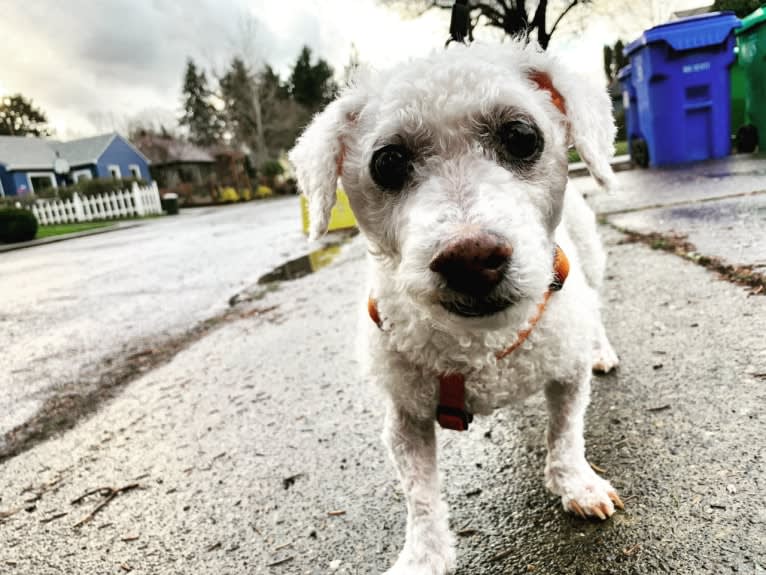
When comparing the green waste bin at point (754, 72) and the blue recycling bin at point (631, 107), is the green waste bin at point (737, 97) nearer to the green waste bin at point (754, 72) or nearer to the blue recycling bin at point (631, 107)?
the green waste bin at point (754, 72)

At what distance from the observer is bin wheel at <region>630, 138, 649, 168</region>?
1016 centimetres

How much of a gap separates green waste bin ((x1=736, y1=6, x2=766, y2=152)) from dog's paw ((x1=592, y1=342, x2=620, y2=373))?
25.7 ft

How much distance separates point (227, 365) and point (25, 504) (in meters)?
1.60

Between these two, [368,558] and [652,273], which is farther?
[652,273]

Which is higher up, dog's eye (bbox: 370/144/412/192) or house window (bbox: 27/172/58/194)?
house window (bbox: 27/172/58/194)

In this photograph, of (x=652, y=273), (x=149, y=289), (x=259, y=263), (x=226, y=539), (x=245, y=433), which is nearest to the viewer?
(x=226, y=539)

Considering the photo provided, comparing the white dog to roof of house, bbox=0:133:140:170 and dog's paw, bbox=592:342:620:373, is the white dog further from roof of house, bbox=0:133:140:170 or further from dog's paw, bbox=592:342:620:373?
roof of house, bbox=0:133:140:170

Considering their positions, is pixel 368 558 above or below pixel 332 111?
below

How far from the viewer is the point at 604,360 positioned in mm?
2596

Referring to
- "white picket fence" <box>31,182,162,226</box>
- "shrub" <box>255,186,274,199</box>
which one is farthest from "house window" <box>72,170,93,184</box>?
"white picket fence" <box>31,182,162,226</box>

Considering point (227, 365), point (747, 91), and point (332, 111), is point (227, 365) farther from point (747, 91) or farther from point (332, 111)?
point (747, 91)

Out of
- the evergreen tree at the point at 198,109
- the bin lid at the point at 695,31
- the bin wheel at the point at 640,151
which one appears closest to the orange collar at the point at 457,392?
the bin lid at the point at 695,31

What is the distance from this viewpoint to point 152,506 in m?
2.23

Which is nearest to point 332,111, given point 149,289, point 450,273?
point 450,273
